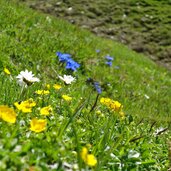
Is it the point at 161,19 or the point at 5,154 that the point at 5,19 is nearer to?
the point at 5,154

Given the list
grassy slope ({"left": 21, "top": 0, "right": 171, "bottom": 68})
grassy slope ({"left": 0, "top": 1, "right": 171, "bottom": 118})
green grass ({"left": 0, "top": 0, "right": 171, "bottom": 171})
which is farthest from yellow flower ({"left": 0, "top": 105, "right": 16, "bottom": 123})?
grassy slope ({"left": 21, "top": 0, "right": 171, "bottom": 68})

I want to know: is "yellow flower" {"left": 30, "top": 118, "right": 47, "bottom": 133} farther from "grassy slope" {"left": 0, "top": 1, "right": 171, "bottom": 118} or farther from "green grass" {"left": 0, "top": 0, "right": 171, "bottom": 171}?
"grassy slope" {"left": 0, "top": 1, "right": 171, "bottom": 118}

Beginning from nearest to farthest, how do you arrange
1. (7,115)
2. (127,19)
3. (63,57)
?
(7,115) → (63,57) → (127,19)

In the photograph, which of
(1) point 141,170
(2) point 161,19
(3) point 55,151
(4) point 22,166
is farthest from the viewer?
(2) point 161,19

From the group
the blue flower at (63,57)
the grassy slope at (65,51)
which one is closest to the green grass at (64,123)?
the grassy slope at (65,51)

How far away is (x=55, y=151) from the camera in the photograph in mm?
2871

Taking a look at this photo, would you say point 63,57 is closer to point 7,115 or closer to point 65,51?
Answer: point 65,51

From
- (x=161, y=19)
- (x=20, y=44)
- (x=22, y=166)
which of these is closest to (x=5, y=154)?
(x=22, y=166)

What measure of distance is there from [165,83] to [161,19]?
1379cm

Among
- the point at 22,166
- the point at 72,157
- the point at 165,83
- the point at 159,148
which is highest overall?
the point at 22,166

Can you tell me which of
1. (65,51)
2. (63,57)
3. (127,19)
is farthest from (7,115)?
(127,19)

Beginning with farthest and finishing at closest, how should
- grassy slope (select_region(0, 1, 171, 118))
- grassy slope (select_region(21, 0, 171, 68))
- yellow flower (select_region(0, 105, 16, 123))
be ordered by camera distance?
grassy slope (select_region(21, 0, 171, 68)) → grassy slope (select_region(0, 1, 171, 118)) → yellow flower (select_region(0, 105, 16, 123))

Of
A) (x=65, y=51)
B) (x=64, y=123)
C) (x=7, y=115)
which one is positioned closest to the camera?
(x=7, y=115)

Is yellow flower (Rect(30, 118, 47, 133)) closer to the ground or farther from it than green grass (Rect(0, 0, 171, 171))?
farther from it
